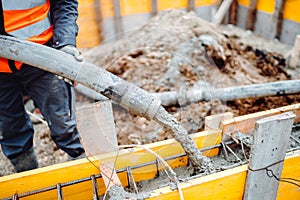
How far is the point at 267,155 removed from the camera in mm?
1679

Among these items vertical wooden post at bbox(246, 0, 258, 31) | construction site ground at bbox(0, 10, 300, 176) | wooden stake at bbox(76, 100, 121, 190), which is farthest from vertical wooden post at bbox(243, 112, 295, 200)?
vertical wooden post at bbox(246, 0, 258, 31)

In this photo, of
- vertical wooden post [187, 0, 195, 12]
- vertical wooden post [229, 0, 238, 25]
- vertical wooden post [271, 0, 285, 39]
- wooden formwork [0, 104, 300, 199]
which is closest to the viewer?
wooden formwork [0, 104, 300, 199]

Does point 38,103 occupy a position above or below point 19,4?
below

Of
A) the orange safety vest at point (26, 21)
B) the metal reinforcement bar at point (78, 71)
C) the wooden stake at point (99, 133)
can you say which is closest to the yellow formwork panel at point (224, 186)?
the wooden stake at point (99, 133)

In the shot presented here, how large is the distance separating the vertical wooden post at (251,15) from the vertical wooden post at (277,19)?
73 centimetres

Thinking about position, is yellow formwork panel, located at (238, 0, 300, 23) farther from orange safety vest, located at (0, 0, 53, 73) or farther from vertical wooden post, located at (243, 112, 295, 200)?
orange safety vest, located at (0, 0, 53, 73)

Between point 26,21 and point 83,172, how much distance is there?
111cm

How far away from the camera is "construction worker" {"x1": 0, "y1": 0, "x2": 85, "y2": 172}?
6.45 feet

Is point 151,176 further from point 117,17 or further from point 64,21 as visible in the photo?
point 117,17

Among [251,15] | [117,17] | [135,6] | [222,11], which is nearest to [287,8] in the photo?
[251,15]

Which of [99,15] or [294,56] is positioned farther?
[99,15]

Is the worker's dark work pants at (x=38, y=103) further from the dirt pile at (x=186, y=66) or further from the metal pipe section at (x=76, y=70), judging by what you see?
the dirt pile at (x=186, y=66)

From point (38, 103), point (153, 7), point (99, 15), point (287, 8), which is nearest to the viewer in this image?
point (38, 103)

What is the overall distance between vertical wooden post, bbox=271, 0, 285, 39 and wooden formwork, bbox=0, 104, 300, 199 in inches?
173
